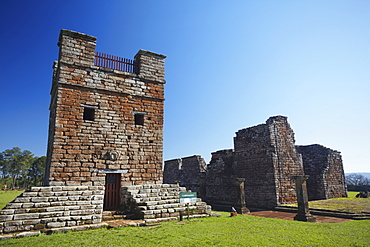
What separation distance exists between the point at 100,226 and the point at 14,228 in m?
2.36

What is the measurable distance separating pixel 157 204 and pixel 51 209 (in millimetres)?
3696

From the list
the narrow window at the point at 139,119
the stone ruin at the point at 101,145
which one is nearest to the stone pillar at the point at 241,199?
the stone ruin at the point at 101,145

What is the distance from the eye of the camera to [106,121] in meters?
10.3

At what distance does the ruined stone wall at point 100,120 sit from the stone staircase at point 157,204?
26.2 inches

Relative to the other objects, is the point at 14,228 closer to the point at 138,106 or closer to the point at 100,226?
the point at 100,226

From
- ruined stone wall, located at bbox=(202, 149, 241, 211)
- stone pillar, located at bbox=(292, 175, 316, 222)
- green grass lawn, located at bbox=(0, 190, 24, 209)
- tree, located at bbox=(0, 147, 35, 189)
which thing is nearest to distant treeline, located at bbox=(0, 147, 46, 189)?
tree, located at bbox=(0, 147, 35, 189)

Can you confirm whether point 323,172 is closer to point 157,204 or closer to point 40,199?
point 157,204

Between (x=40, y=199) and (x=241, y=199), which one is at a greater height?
(x=40, y=199)

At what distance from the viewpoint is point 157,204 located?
914 centimetres

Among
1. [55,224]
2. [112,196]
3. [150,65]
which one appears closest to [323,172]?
[150,65]

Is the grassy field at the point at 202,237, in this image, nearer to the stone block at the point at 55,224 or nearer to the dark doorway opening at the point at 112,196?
the stone block at the point at 55,224

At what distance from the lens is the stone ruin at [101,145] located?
8.06 m

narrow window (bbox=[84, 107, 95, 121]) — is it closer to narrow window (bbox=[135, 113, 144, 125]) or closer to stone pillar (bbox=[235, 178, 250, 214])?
narrow window (bbox=[135, 113, 144, 125])

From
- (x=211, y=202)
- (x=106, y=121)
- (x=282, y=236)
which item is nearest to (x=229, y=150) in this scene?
(x=211, y=202)
